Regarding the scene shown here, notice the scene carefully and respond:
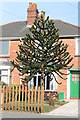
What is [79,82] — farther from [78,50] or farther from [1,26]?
[1,26]

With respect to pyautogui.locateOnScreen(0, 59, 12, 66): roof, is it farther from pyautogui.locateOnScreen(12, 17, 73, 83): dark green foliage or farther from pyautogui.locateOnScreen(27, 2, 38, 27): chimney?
pyautogui.locateOnScreen(12, 17, 73, 83): dark green foliage

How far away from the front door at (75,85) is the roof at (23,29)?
3.60m

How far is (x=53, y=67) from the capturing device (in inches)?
742

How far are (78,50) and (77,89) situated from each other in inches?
134

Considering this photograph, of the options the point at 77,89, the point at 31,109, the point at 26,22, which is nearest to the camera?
the point at 31,109

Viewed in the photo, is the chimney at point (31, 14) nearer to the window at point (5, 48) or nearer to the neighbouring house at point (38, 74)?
the neighbouring house at point (38, 74)

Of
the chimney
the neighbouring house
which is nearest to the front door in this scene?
the neighbouring house

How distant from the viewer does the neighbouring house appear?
79.0ft

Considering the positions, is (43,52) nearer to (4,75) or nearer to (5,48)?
(4,75)

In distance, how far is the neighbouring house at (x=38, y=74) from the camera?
24.1 m

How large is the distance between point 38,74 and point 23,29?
5.83 metres

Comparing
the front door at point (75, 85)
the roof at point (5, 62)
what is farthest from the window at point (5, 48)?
the front door at point (75, 85)

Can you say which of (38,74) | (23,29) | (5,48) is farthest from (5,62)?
(23,29)

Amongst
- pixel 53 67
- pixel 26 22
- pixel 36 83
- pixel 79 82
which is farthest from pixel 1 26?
pixel 53 67
